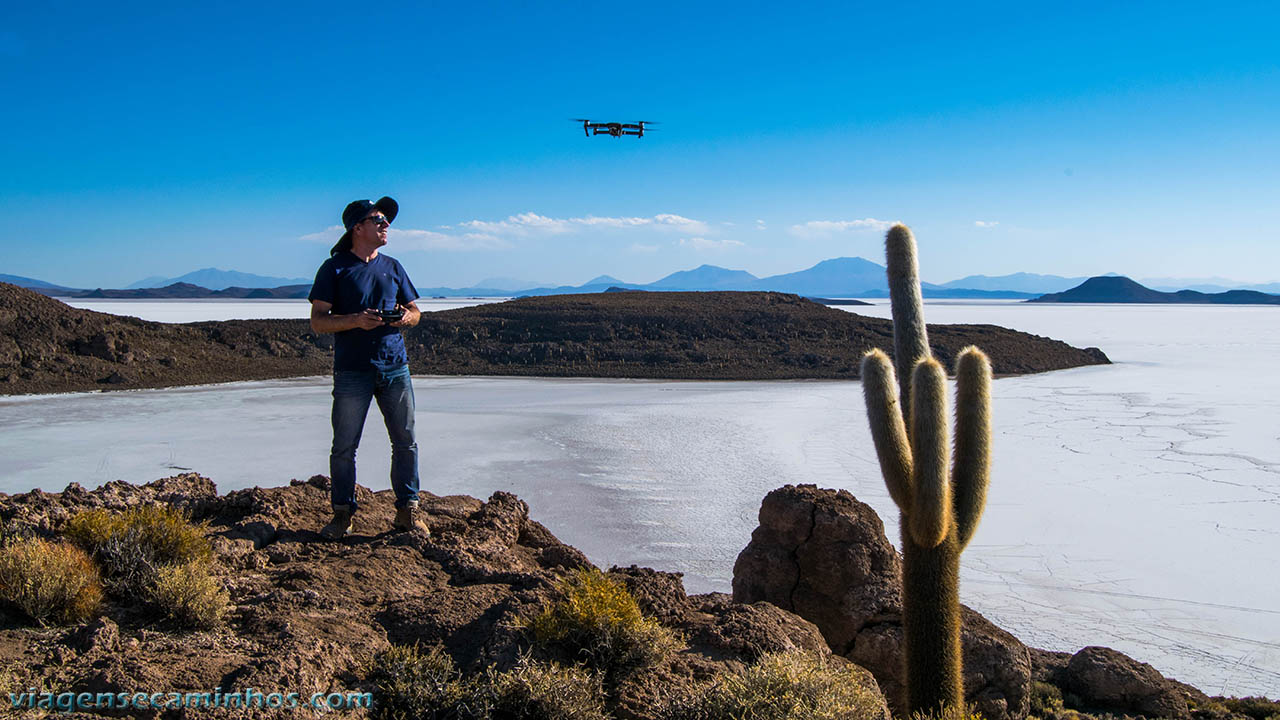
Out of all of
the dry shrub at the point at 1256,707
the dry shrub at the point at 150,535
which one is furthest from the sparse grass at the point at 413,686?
the dry shrub at the point at 1256,707

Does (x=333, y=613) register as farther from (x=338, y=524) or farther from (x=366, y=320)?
(x=366, y=320)

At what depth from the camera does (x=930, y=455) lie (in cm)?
344

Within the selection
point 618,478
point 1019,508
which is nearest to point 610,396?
point 618,478

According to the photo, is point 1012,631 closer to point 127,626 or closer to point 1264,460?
point 127,626

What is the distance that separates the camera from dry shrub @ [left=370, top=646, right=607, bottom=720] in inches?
104

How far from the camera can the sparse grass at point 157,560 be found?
3.06 m

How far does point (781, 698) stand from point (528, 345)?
21656mm

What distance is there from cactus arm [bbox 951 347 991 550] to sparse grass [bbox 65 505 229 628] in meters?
3.00

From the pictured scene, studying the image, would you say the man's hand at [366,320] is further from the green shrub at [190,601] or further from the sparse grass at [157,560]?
the green shrub at [190,601]

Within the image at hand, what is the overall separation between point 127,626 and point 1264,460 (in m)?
11.0

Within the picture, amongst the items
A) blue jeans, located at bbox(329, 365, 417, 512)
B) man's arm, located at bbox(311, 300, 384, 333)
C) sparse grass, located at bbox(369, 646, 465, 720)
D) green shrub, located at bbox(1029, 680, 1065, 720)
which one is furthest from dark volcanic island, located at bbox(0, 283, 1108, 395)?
sparse grass, located at bbox(369, 646, 465, 720)

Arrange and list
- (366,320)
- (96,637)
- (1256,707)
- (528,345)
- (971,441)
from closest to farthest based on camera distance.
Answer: (96,637)
(971,441)
(366,320)
(1256,707)
(528,345)

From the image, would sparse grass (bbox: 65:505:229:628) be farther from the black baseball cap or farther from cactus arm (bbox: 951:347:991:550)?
cactus arm (bbox: 951:347:991:550)

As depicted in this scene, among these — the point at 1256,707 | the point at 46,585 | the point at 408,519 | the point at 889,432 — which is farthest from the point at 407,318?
the point at 1256,707
